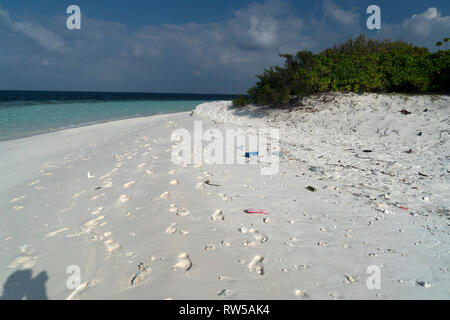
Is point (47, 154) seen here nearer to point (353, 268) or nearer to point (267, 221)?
point (267, 221)

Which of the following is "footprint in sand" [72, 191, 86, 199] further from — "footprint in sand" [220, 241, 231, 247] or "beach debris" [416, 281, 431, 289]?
"beach debris" [416, 281, 431, 289]

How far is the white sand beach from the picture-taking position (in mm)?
1961

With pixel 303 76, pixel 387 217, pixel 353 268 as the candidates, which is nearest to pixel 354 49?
pixel 303 76

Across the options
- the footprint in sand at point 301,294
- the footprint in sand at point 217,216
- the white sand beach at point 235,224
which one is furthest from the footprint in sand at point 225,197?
the footprint in sand at point 301,294

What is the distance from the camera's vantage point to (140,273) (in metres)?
2.13

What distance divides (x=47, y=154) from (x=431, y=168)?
31.2 feet

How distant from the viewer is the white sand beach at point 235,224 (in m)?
1.96

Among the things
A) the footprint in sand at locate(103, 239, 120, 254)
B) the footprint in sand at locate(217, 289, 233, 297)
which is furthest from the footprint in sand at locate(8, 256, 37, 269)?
the footprint in sand at locate(217, 289, 233, 297)

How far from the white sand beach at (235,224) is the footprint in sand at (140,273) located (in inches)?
0.4

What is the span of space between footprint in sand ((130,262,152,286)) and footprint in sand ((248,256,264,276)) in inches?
36.3

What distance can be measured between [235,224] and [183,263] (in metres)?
0.78

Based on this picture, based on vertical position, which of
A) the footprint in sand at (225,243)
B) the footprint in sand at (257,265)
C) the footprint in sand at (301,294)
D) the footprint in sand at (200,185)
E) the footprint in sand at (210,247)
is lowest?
the footprint in sand at (301,294)

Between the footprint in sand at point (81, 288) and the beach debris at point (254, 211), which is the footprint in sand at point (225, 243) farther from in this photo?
the footprint in sand at point (81, 288)
